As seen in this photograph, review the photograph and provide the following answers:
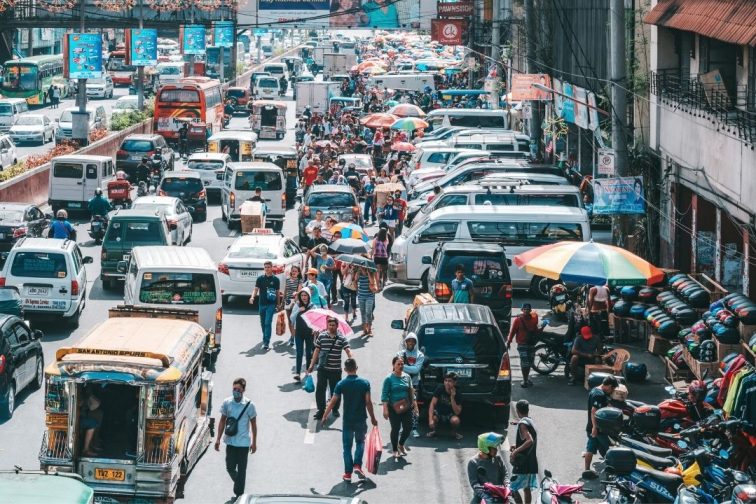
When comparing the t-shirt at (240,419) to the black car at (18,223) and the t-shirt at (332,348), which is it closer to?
the t-shirt at (332,348)

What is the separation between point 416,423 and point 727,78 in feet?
38.0

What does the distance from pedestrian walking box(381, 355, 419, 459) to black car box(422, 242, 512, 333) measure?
7517 mm

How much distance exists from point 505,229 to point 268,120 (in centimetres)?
3929

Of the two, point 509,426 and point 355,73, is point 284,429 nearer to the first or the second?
point 509,426

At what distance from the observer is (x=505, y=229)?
29625mm

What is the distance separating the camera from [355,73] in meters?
97.7

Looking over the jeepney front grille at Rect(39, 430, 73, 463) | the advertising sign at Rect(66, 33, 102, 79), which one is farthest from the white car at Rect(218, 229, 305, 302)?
the advertising sign at Rect(66, 33, 102, 79)

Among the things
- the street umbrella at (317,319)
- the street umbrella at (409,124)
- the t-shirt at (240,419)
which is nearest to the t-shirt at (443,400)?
the street umbrella at (317,319)

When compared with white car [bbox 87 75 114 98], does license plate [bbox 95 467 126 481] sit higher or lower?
lower

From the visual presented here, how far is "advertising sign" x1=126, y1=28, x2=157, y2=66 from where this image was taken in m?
66.1

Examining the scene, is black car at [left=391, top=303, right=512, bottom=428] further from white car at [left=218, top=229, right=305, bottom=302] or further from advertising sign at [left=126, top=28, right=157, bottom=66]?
advertising sign at [left=126, top=28, right=157, bottom=66]

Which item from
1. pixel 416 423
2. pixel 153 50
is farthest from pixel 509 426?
pixel 153 50

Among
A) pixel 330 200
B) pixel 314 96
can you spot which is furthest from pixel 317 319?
pixel 314 96

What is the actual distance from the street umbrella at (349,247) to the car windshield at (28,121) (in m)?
42.5
